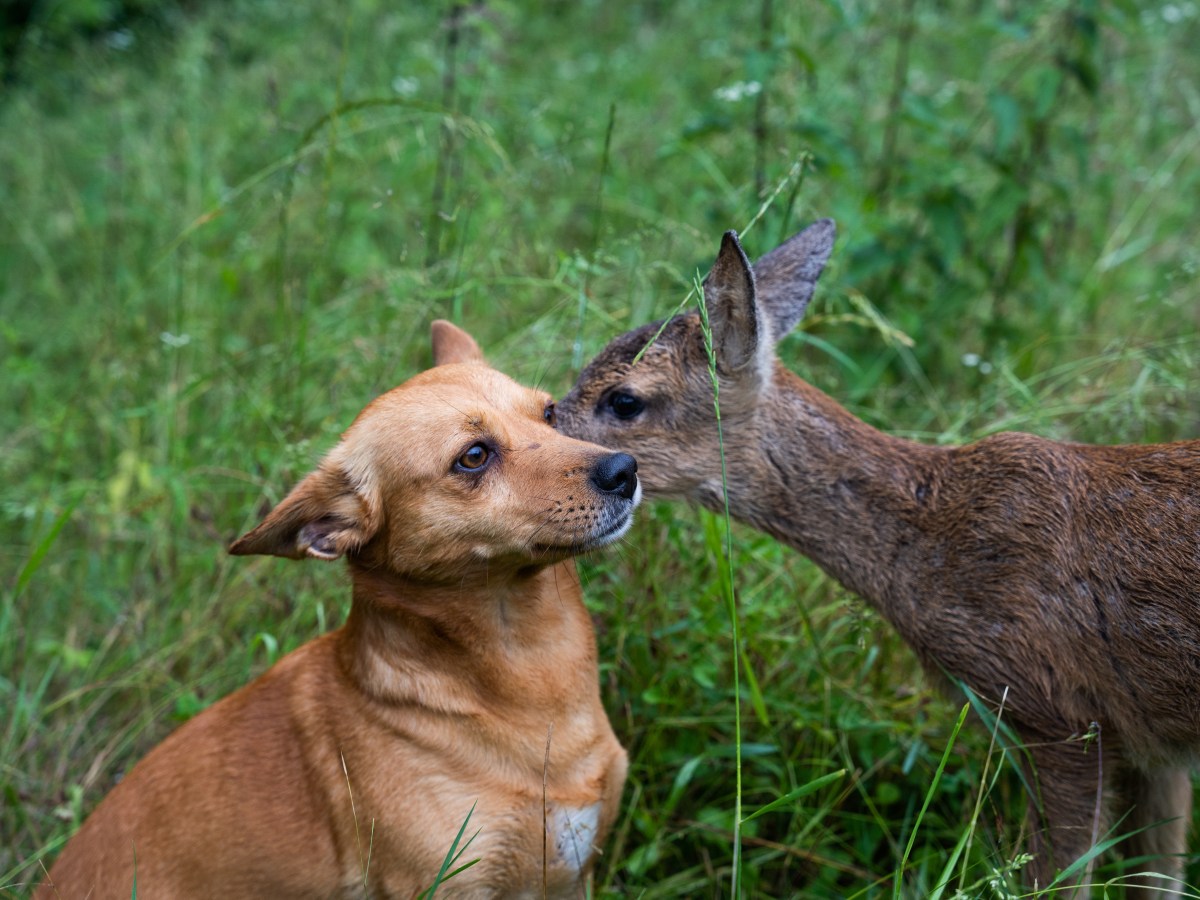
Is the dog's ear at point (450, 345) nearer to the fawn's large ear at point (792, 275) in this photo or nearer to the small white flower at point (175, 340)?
the fawn's large ear at point (792, 275)

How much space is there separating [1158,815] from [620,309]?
2.48 m

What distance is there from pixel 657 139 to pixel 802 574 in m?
3.40

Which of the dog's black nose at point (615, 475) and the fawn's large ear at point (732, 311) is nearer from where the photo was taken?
the dog's black nose at point (615, 475)

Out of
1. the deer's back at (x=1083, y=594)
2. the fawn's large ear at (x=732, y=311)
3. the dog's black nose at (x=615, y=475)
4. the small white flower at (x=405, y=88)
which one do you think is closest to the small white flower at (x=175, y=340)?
the small white flower at (x=405, y=88)

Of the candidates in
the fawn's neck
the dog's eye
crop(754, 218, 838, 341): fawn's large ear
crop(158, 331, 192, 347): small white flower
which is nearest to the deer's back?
the fawn's neck

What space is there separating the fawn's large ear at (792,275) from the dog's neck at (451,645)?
51.3 inches

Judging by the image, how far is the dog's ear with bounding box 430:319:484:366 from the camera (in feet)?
12.2

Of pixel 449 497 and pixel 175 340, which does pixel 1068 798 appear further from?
pixel 175 340

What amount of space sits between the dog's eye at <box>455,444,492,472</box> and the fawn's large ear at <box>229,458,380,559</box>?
256 millimetres

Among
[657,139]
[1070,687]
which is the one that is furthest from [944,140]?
[1070,687]

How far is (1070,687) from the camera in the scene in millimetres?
3229

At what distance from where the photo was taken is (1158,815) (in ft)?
11.7

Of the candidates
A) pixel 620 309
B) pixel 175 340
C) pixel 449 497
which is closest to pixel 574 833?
pixel 449 497

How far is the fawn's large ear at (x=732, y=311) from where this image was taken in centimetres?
345
